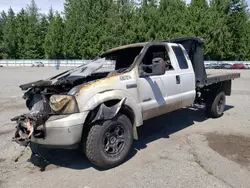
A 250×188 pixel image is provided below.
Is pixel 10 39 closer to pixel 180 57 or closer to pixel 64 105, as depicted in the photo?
pixel 180 57

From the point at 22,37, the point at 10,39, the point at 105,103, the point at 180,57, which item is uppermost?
the point at 22,37

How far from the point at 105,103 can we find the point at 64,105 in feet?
2.40

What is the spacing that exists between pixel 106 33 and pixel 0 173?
51080mm

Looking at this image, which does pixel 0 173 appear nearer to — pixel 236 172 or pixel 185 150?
pixel 185 150

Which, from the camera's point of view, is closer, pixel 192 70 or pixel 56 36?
pixel 192 70

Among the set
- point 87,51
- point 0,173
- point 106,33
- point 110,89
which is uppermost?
point 106,33

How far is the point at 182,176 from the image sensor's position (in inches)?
156

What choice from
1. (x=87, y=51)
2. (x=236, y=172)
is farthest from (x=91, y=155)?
(x=87, y=51)

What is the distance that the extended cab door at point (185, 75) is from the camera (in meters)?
5.76

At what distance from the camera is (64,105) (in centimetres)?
388

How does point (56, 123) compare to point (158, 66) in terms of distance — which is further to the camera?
point (158, 66)

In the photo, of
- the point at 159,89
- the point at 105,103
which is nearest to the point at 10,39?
the point at 159,89

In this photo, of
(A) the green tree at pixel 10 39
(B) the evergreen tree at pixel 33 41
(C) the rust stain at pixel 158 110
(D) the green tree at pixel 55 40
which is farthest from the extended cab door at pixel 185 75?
(A) the green tree at pixel 10 39

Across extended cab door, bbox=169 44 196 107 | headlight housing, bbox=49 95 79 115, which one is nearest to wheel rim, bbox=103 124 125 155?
headlight housing, bbox=49 95 79 115
